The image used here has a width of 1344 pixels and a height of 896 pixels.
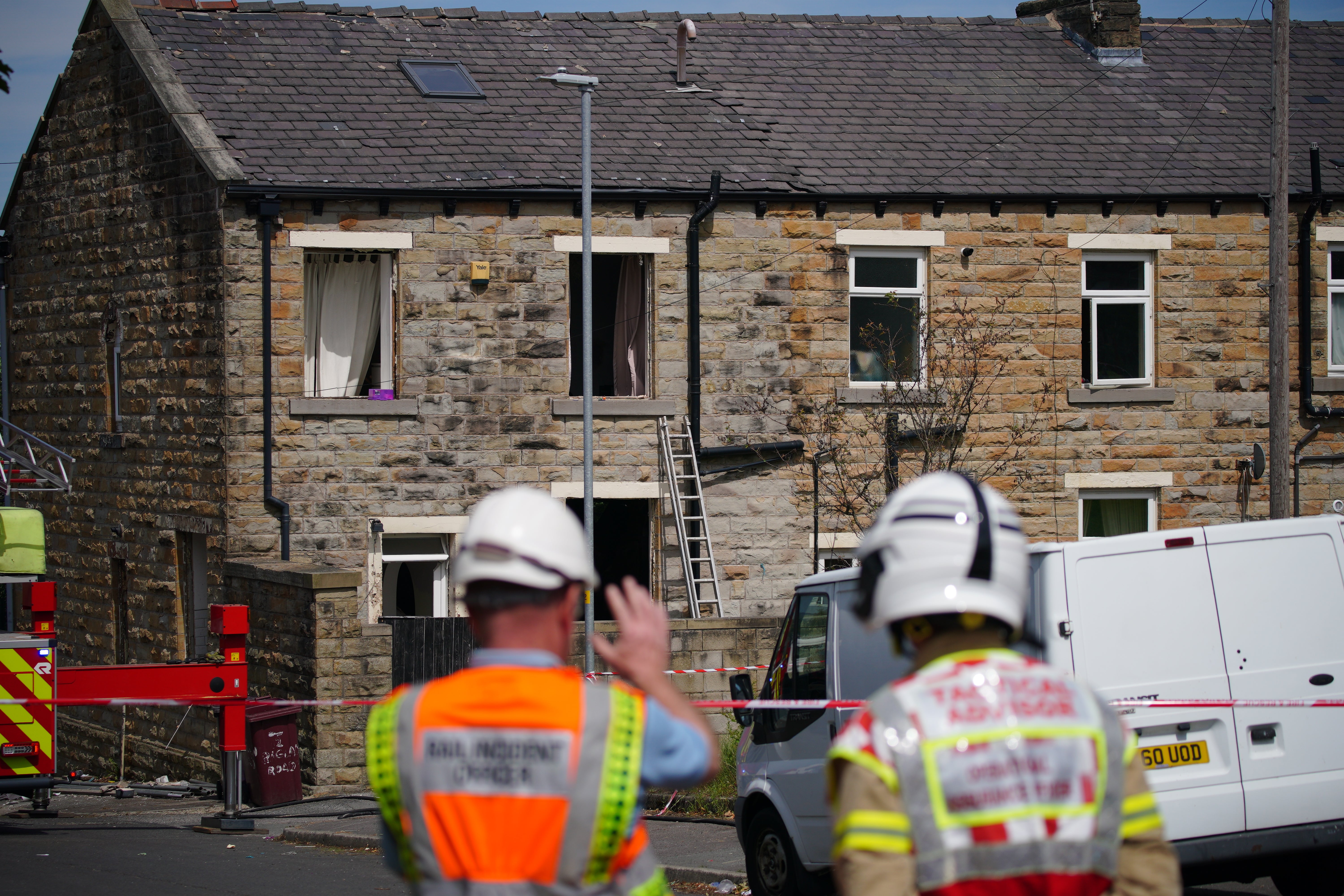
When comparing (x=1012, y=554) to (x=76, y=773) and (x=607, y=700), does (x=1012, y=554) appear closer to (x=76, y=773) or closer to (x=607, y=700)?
(x=607, y=700)

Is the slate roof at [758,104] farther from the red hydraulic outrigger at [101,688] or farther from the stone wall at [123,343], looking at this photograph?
the red hydraulic outrigger at [101,688]

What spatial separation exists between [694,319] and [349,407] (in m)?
3.89

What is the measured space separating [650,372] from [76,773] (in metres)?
9.03

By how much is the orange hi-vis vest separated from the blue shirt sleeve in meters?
0.02

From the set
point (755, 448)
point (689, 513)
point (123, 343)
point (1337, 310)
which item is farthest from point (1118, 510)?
point (123, 343)

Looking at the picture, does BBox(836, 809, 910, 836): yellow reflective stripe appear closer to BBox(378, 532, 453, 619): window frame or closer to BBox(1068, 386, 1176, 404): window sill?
BBox(378, 532, 453, 619): window frame

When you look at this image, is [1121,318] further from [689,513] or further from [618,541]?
[618,541]

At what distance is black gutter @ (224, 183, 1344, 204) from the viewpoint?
14.7 meters

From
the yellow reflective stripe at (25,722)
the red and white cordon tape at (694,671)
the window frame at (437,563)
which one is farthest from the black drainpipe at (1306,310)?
the yellow reflective stripe at (25,722)

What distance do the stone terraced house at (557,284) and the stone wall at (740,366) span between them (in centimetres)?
4

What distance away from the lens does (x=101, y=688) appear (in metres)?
11.4

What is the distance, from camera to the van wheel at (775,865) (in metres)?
7.77

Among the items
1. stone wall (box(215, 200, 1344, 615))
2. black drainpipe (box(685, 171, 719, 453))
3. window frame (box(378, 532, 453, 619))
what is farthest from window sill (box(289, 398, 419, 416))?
black drainpipe (box(685, 171, 719, 453))

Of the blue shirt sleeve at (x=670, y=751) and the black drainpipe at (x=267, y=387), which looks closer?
the blue shirt sleeve at (x=670, y=751)
